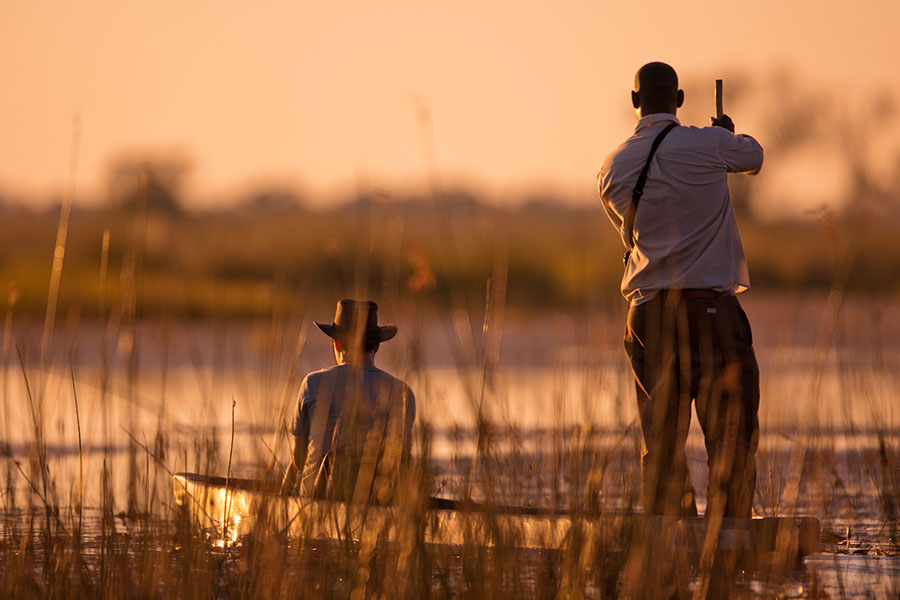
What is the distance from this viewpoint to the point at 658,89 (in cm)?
436

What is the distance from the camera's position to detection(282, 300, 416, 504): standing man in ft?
11.7

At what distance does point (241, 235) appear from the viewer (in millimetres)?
27609

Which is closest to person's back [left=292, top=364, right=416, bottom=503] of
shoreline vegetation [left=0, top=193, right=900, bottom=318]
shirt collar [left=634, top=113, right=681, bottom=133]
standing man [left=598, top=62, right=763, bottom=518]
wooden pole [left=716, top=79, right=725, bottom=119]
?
shoreline vegetation [left=0, top=193, right=900, bottom=318]

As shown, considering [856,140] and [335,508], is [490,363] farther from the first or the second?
[856,140]

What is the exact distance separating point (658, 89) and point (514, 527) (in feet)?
6.13

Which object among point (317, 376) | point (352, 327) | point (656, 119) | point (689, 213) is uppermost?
point (656, 119)

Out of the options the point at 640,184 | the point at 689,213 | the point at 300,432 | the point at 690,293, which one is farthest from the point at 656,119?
the point at 300,432

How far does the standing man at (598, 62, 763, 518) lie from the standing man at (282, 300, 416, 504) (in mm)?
889

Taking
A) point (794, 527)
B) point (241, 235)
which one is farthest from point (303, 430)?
point (241, 235)

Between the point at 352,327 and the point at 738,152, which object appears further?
the point at 352,327

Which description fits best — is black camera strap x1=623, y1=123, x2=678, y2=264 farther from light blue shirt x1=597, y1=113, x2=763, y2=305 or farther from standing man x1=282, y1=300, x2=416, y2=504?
standing man x1=282, y1=300, x2=416, y2=504

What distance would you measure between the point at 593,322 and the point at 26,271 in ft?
63.7

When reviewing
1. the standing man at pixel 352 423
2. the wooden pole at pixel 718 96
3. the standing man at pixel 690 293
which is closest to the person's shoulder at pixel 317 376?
the standing man at pixel 352 423

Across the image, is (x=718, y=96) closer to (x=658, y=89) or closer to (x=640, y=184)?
(x=658, y=89)
